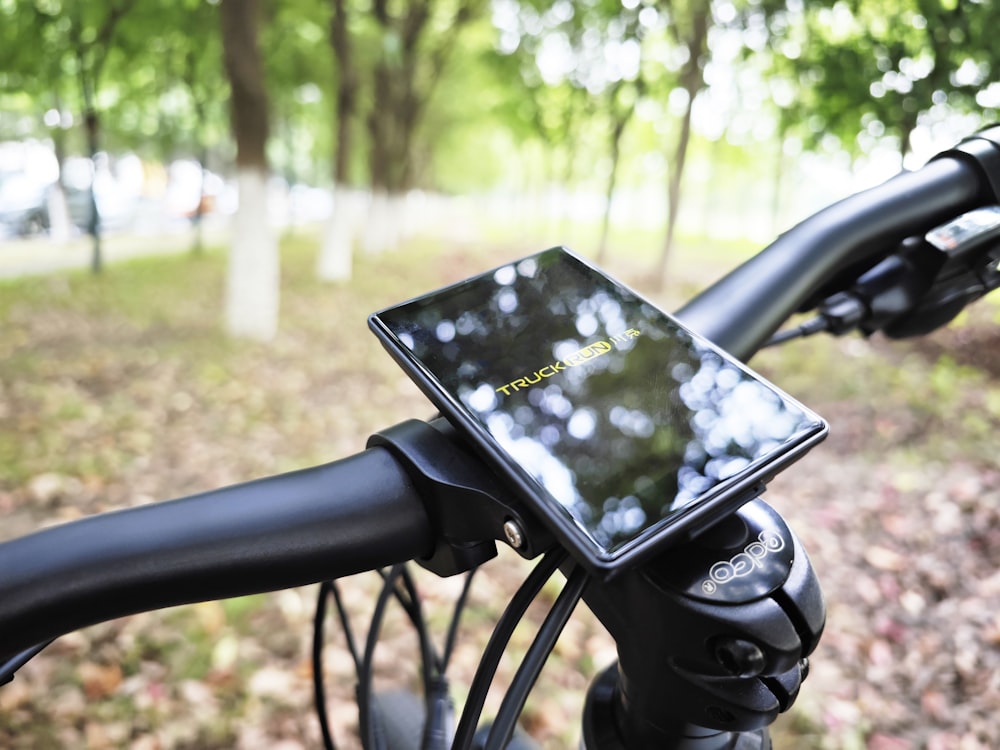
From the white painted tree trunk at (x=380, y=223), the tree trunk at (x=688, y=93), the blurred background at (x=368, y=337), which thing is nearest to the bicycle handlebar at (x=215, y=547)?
the blurred background at (x=368, y=337)

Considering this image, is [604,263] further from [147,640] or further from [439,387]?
[439,387]

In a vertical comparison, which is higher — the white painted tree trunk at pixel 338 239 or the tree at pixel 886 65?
the tree at pixel 886 65

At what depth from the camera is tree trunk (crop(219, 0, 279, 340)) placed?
283 inches

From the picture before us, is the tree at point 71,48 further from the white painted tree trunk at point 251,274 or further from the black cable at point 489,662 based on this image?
the black cable at point 489,662

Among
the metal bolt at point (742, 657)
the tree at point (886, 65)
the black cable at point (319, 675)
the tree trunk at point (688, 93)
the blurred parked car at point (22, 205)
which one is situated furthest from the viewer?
the blurred parked car at point (22, 205)

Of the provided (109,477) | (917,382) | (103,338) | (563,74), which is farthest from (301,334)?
(563,74)

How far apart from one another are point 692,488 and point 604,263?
44.3ft

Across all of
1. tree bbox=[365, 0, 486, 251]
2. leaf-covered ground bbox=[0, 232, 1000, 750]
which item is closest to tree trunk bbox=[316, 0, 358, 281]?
tree bbox=[365, 0, 486, 251]

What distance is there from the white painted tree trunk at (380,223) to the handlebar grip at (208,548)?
51.3 feet

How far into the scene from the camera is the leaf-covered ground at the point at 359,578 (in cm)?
252

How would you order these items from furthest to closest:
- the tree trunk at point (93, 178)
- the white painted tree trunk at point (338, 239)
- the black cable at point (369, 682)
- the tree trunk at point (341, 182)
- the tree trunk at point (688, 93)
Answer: the white painted tree trunk at point (338, 239)
the tree trunk at point (93, 178)
the tree trunk at point (341, 182)
the tree trunk at point (688, 93)
the black cable at point (369, 682)

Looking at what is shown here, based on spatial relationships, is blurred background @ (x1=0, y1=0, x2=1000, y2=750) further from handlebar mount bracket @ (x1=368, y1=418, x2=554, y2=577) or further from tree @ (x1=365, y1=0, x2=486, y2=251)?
handlebar mount bracket @ (x1=368, y1=418, x2=554, y2=577)

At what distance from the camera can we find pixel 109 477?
172 inches

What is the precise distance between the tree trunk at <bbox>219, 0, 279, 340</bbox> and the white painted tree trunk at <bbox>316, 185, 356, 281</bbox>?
3976 millimetres
